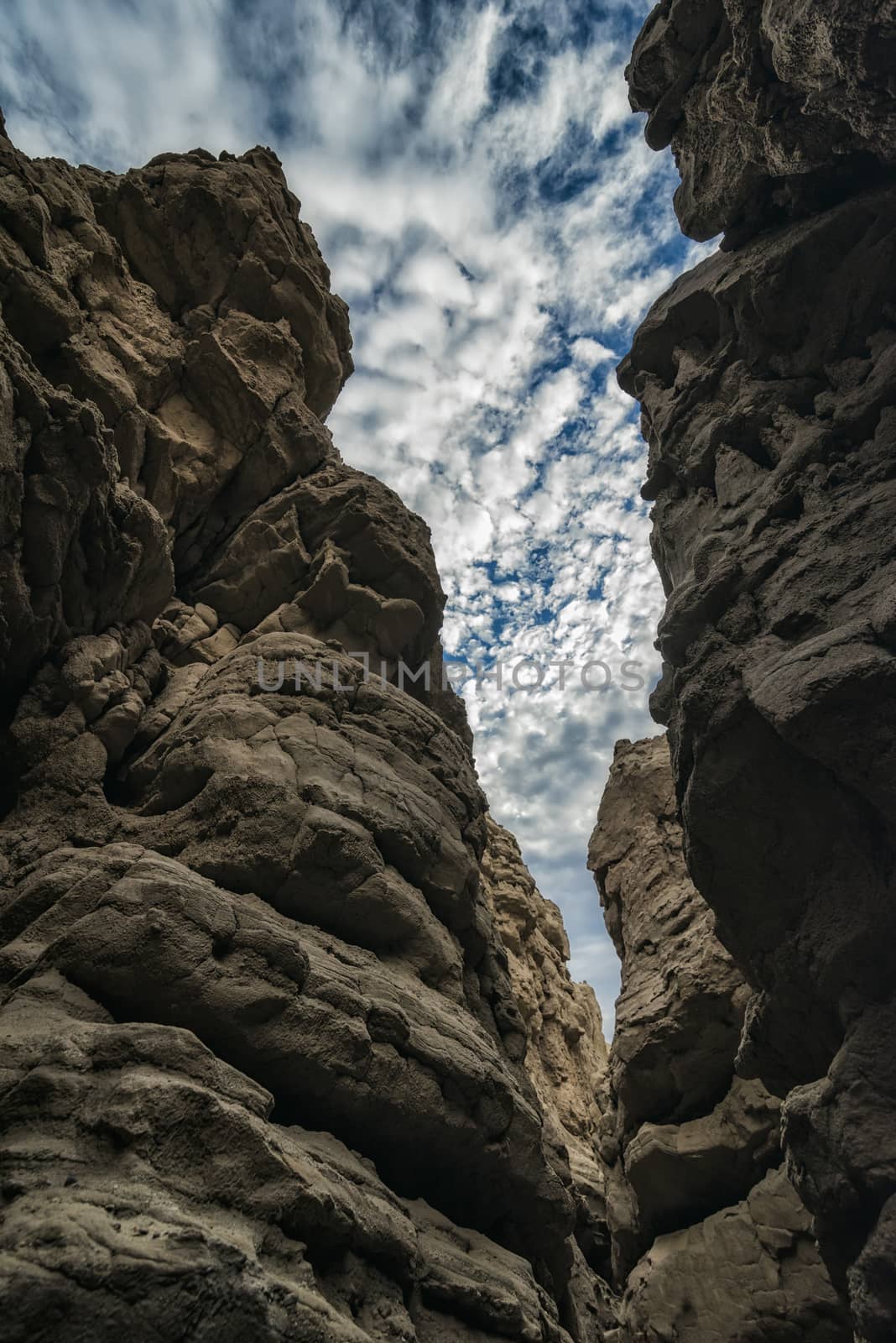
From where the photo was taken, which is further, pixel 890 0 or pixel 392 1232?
pixel 890 0

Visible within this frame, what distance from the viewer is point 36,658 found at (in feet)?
38.3

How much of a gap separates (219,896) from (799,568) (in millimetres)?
10867

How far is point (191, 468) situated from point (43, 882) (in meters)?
13.2

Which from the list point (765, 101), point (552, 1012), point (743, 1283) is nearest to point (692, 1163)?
point (743, 1283)

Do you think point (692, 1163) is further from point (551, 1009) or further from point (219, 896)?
point (551, 1009)

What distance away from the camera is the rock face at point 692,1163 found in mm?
16422

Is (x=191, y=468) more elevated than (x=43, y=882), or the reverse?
(x=191, y=468)

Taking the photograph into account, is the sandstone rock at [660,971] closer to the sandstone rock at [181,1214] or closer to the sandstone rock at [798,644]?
the sandstone rock at [798,644]

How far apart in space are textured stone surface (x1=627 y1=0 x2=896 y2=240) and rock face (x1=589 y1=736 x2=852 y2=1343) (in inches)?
774

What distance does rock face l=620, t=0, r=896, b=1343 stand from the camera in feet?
35.6

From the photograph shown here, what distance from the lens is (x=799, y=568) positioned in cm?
1293

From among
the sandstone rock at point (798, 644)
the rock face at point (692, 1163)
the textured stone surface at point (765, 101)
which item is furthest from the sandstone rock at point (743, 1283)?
the textured stone surface at point (765, 101)

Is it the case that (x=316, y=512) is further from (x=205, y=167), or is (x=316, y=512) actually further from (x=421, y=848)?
(x=205, y=167)

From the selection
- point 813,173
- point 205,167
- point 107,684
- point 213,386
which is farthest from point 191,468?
point 813,173
